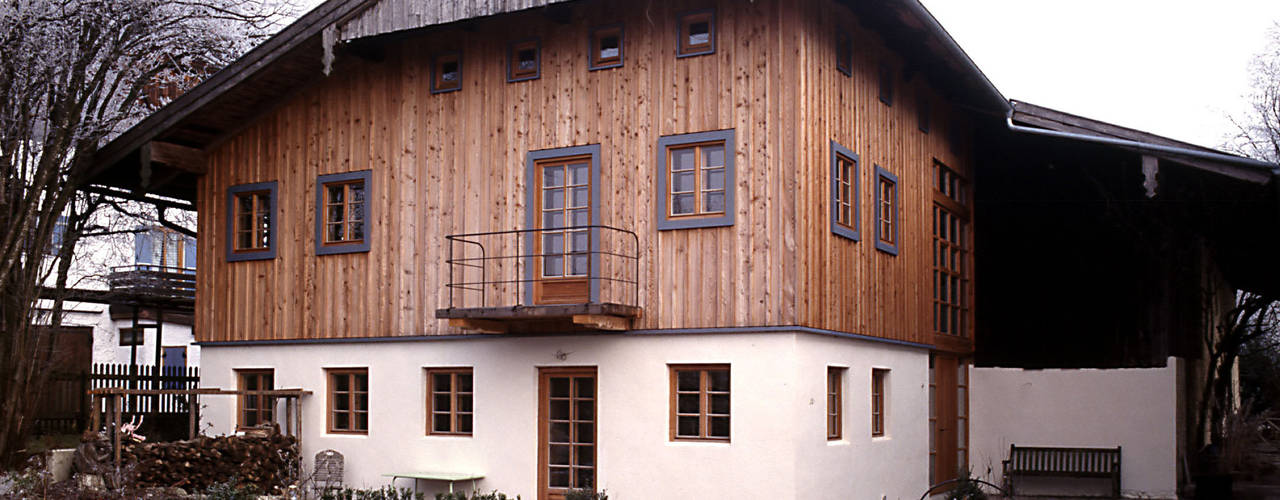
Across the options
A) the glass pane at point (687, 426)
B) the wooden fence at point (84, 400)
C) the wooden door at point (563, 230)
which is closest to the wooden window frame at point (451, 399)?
the wooden door at point (563, 230)

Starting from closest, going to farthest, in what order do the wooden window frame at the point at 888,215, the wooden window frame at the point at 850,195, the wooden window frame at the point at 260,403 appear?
the wooden window frame at the point at 850,195
the wooden window frame at the point at 888,215
the wooden window frame at the point at 260,403

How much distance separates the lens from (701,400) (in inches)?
555

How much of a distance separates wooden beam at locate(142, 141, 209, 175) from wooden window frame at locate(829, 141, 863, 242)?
28.8ft

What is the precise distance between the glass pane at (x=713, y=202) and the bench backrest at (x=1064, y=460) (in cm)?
736

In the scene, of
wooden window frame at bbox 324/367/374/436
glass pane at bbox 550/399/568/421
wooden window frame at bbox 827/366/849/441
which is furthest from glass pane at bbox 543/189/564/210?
wooden window frame at bbox 827/366/849/441

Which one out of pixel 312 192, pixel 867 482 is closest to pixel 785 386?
pixel 867 482

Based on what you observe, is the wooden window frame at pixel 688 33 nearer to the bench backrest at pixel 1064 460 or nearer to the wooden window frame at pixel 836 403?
the wooden window frame at pixel 836 403

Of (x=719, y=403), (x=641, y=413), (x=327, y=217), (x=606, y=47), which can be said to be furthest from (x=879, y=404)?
(x=327, y=217)

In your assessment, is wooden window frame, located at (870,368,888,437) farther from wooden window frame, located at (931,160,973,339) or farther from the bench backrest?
the bench backrest

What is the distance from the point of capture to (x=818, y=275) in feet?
45.9

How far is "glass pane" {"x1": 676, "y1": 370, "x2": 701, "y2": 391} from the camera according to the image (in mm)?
14180

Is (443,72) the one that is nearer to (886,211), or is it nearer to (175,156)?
Answer: (175,156)

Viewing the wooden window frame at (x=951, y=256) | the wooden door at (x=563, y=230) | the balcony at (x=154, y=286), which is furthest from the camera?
the balcony at (x=154, y=286)

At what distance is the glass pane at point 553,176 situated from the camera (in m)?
15.2
